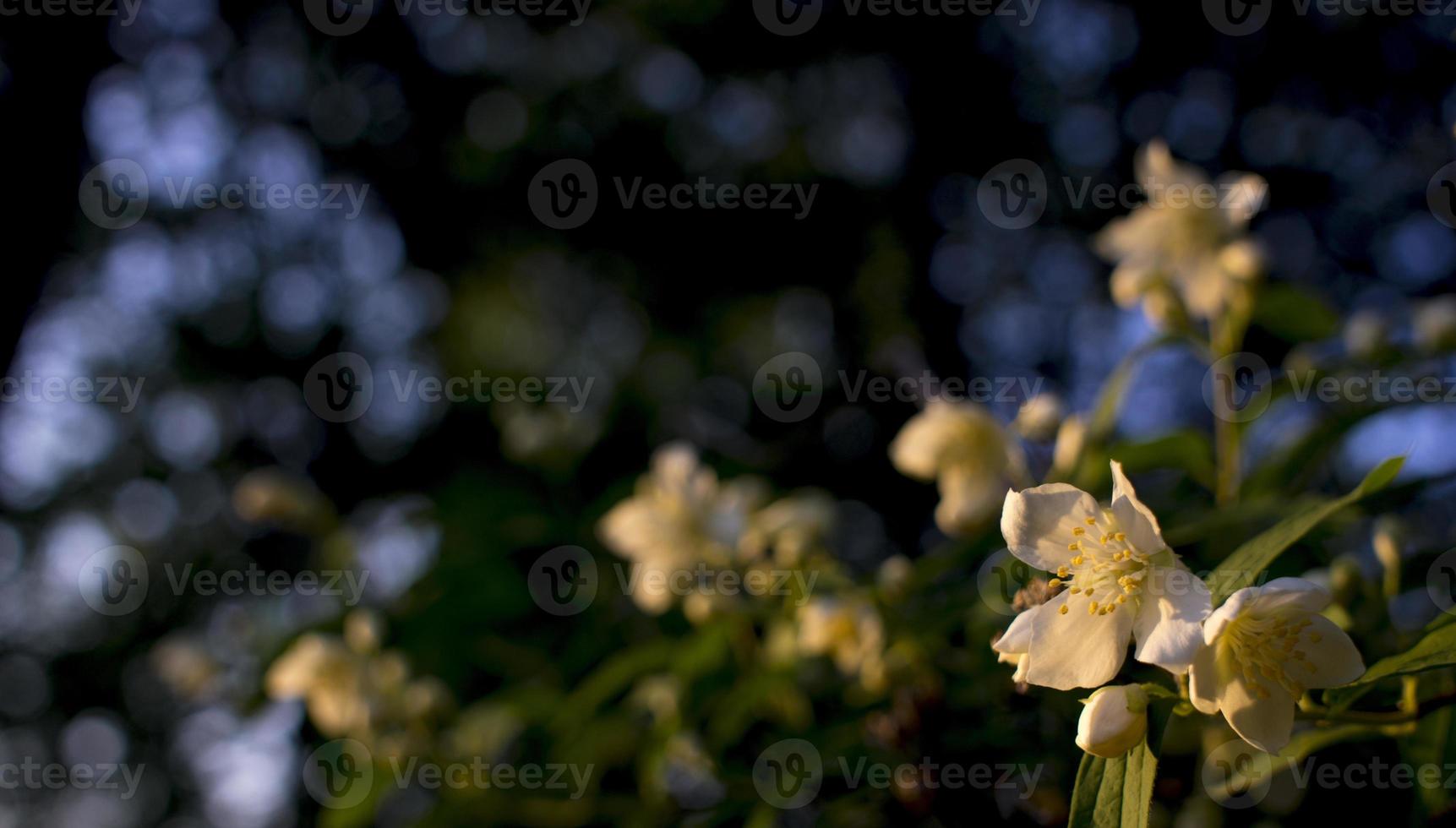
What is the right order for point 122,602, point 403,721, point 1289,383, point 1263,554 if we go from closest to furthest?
→ point 1263,554 < point 1289,383 < point 403,721 < point 122,602

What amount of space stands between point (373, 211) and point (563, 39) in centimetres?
168

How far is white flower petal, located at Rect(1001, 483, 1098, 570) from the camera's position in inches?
43.3

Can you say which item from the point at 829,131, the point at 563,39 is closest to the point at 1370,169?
the point at 829,131

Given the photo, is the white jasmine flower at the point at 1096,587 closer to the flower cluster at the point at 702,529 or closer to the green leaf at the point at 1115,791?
the green leaf at the point at 1115,791

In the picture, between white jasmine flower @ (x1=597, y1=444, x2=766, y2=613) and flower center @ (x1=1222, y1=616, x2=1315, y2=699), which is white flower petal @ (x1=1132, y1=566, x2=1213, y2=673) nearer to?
flower center @ (x1=1222, y1=616, x2=1315, y2=699)

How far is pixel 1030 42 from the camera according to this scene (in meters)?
6.71

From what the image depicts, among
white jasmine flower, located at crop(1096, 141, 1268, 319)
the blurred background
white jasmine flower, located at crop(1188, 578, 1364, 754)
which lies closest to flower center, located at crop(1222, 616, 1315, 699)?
white jasmine flower, located at crop(1188, 578, 1364, 754)

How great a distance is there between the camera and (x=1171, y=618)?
0.97 m

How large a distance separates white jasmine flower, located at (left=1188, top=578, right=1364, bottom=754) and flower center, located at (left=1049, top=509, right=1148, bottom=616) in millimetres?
100

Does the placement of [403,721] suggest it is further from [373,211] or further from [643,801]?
[373,211]

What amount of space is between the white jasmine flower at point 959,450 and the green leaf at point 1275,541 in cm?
68

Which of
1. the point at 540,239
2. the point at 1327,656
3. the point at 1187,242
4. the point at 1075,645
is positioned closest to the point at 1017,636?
the point at 1075,645

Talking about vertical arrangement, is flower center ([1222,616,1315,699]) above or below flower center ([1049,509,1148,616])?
below

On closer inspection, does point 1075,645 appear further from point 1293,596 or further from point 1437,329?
point 1437,329
